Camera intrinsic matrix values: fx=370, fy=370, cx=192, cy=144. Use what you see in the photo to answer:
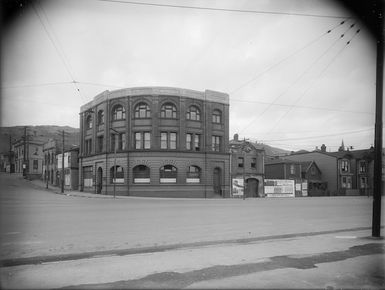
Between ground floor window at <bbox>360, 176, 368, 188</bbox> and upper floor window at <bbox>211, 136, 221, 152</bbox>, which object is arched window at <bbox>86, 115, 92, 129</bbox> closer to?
upper floor window at <bbox>211, 136, 221, 152</bbox>

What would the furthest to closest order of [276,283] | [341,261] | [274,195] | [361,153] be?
[361,153]
[274,195]
[341,261]
[276,283]

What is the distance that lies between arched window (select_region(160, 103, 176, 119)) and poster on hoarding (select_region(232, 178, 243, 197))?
12578mm

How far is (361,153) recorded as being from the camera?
2970 inches

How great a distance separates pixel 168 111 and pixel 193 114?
11.2 ft

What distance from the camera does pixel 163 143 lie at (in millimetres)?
45781

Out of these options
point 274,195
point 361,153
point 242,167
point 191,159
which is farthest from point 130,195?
point 361,153

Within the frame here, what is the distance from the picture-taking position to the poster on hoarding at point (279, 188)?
55.3 metres

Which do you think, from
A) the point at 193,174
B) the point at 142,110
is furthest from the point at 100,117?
the point at 193,174

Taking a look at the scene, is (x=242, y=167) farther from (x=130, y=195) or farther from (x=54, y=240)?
(x=54, y=240)

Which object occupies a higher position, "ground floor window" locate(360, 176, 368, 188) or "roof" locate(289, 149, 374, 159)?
"roof" locate(289, 149, 374, 159)

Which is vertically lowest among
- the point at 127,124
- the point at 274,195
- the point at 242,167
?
the point at 274,195

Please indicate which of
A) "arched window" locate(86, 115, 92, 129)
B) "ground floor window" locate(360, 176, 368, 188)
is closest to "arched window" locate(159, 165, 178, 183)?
"arched window" locate(86, 115, 92, 129)

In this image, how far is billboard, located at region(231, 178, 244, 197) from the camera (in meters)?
50.2

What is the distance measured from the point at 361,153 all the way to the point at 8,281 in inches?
3093
